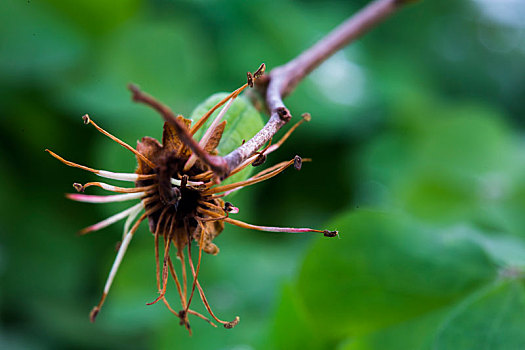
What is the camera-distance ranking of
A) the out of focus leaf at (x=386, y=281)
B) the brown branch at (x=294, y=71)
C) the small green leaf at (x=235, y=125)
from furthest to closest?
the out of focus leaf at (x=386, y=281)
the small green leaf at (x=235, y=125)
the brown branch at (x=294, y=71)

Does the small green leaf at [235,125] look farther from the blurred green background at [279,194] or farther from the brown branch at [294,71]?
the blurred green background at [279,194]

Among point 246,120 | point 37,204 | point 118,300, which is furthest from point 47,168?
point 246,120

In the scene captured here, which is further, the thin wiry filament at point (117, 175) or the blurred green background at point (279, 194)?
the blurred green background at point (279, 194)

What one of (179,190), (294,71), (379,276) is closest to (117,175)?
(179,190)

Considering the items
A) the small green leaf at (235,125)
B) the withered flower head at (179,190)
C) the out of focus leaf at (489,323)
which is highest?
the small green leaf at (235,125)

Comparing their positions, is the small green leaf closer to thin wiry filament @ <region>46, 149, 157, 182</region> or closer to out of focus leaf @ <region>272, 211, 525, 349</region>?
thin wiry filament @ <region>46, 149, 157, 182</region>

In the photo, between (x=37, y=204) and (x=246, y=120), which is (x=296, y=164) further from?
(x=37, y=204)

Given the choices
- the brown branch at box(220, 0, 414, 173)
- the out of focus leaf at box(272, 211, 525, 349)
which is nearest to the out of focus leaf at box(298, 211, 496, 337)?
the out of focus leaf at box(272, 211, 525, 349)

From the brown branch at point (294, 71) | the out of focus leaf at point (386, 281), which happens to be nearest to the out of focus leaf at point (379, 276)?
the out of focus leaf at point (386, 281)
